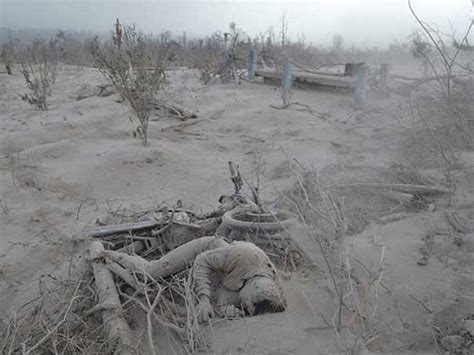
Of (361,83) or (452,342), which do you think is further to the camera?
(361,83)

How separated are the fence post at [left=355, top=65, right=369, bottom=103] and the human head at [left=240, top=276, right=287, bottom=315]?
6.53 metres

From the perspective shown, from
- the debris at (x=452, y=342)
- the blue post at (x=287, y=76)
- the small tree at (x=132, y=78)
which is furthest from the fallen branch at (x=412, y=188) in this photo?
the blue post at (x=287, y=76)

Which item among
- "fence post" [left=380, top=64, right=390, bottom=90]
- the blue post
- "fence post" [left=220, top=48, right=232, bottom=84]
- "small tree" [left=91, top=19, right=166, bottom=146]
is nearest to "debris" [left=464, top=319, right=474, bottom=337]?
"small tree" [left=91, top=19, right=166, bottom=146]

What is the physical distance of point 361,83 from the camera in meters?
8.27

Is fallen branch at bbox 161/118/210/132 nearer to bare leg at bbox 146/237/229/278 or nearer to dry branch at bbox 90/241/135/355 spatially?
dry branch at bbox 90/241/135/355

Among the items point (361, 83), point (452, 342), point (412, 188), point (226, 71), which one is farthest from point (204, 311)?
point (226, 71)

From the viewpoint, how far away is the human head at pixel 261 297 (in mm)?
2299

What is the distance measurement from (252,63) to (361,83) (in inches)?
124

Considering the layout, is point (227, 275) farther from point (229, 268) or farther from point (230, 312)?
point (230, 312)

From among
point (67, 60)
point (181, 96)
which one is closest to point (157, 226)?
point (181, 96)

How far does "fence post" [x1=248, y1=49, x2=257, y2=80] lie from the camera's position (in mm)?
10670

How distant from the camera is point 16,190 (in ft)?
15.0

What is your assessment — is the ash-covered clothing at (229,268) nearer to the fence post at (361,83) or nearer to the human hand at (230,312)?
the human hand at (230,312)

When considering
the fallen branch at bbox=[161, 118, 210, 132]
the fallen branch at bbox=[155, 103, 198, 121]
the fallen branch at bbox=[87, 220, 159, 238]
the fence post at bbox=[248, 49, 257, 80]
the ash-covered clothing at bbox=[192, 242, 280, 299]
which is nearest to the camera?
the ash-covered clothing at bbox=[192, 242, 280, 299]
